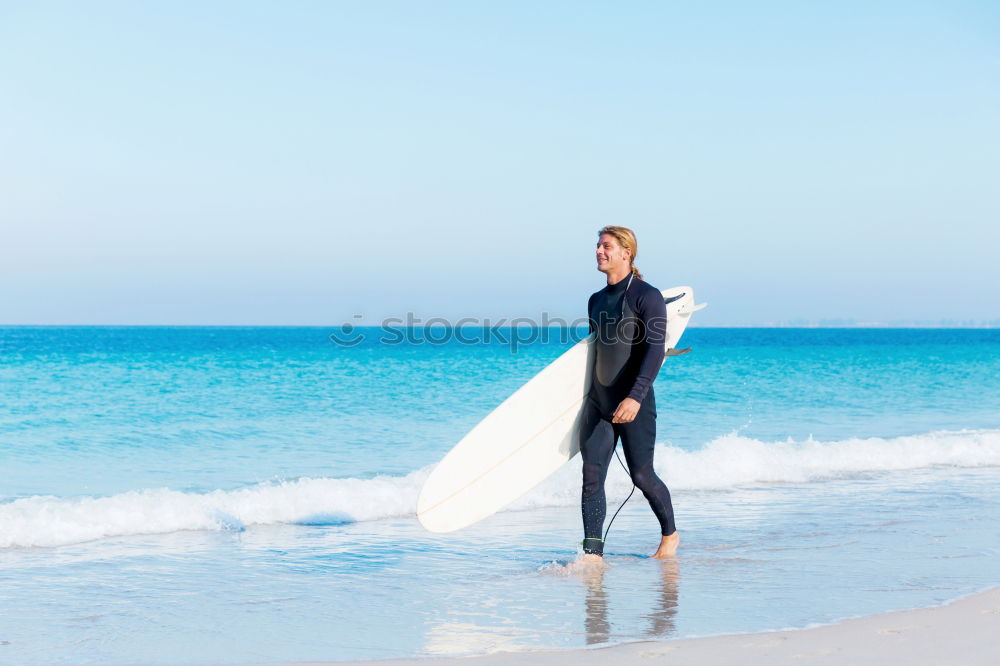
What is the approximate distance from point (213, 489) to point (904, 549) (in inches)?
220

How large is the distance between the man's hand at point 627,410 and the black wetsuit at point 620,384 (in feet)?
0.18

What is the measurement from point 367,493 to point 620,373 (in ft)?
10.2

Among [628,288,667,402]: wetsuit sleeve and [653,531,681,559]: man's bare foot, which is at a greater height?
[628,288,667,402]: wetsuit sleeve

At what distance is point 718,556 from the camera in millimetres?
4855

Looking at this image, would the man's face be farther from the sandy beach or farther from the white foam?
the white foam

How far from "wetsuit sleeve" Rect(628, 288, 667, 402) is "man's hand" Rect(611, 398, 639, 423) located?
7cm

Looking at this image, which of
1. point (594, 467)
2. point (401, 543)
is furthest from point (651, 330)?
→ point (401, 543)

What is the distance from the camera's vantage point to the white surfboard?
4.90 meters

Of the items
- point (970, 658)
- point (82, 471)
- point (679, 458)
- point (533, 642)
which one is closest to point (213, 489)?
point (82, 471)

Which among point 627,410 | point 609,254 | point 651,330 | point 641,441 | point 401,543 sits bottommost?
point 401,543

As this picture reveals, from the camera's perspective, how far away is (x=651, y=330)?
174 inches

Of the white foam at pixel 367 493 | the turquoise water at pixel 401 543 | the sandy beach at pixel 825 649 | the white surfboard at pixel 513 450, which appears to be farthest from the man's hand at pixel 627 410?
the white foam at pixel 367 493

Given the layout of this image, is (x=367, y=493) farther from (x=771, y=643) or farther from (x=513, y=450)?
(x=771, y=643)

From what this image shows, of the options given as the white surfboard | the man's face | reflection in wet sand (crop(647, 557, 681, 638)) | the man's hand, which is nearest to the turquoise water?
reflection in wet sand (crop(647, 557, 681, 638))
